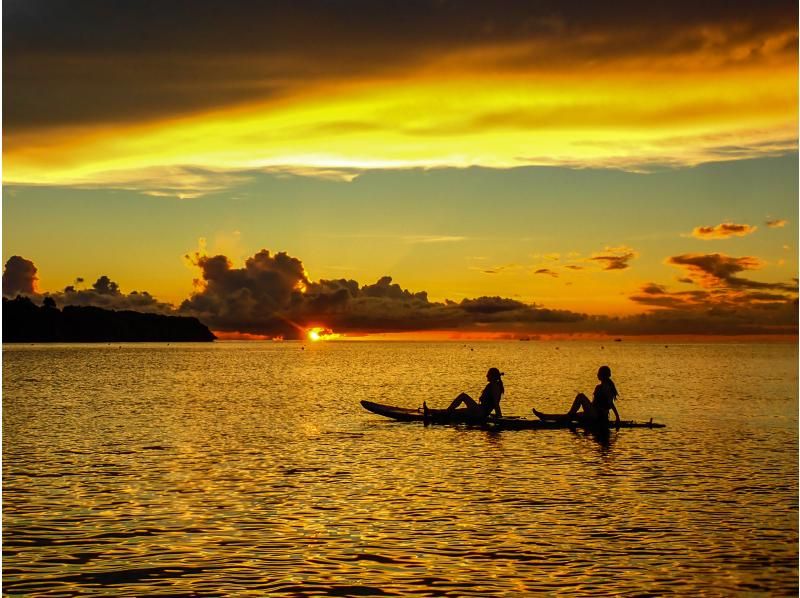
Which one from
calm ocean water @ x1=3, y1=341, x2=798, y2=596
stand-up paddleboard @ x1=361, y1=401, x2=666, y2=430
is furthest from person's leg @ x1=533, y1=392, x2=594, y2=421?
calm ocean water @ x1=3, y1=341, x2=798, y2=596

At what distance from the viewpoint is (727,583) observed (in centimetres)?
1967

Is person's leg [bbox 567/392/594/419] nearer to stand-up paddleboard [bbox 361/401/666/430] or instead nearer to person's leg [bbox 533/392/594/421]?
person's leg [bbox 533/392/594/421]

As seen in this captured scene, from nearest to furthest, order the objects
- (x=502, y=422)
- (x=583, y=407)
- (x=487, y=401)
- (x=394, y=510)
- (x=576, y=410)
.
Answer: (x=394, y=510)
(x=583, y=407)
(x=576, y=410)
(x=502, y=422)
(x=487, y=401)

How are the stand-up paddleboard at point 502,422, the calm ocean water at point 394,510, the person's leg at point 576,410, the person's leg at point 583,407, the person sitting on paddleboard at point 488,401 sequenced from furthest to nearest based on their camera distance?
the person sitting on paddleboard at point 488,401
the stand-up paddleboard at point 502,422
the person's leg at point 576,410
the person's leg at point 583,407
the calm ocean water at point 394,510

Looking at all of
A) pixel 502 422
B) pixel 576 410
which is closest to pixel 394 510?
pixel 502 422

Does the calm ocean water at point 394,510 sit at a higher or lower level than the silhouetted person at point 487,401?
lower

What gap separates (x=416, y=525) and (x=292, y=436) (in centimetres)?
2502

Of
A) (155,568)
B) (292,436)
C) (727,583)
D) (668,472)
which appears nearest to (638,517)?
(727,583)

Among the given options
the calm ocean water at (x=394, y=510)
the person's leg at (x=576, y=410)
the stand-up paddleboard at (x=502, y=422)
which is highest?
the person's leg at (x=576, y=410)

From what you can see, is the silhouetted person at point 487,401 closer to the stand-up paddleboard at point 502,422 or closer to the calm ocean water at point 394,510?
the stand-up paddleboard at point 502,422

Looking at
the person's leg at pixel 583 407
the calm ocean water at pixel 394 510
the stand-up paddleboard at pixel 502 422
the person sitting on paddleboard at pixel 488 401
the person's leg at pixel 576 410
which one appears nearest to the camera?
the calm ocean water at pixel 394 510

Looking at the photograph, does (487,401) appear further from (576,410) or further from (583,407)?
(583,407)

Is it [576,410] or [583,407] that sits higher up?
[583,407]

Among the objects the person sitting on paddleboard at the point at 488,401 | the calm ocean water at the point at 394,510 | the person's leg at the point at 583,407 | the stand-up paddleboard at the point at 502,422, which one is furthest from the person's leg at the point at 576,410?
the person sitting on paddleboard at the point at 488,401
